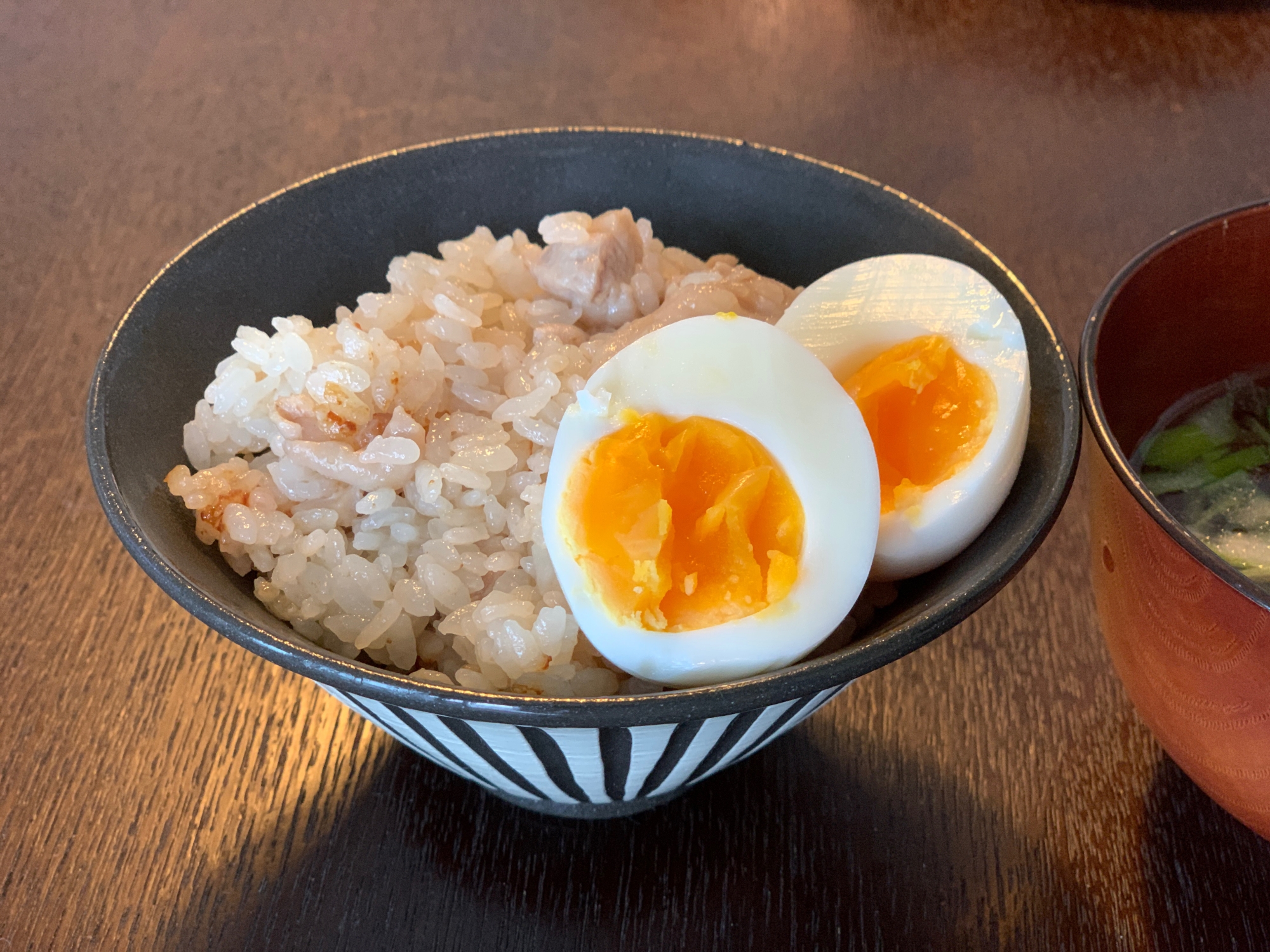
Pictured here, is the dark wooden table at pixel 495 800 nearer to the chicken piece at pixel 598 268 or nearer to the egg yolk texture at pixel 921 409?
the egg yolk texture at pixel 921 409

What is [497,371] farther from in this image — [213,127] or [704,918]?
[213,127]

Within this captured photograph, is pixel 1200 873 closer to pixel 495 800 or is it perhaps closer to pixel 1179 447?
pixel 1179 447

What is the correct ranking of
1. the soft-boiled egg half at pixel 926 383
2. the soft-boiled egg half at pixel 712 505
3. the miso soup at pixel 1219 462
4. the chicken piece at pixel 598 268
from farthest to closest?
the chicken piece at pixel 598 268 < the miso soup at pixel 1219 462 < the soft-boiled egg half at pixel 926 383 < the soft-boiled egg half at pixel 712 505

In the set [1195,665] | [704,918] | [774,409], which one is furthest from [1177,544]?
[704,918]

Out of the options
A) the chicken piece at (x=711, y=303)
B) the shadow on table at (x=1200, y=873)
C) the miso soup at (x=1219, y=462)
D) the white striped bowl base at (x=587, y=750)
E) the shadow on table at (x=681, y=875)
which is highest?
the chicken piece at (x=711, y=303)

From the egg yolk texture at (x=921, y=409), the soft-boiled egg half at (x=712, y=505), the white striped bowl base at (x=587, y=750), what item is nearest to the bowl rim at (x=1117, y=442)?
the egg yolk texture at (x=921, y=409)

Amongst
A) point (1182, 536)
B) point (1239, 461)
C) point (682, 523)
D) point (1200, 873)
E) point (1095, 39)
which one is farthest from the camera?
point (1095, 39)

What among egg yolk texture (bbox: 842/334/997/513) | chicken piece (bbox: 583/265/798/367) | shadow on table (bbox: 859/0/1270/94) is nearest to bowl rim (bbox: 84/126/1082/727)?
egg yolk texture (bbox: 842/334/997/513)

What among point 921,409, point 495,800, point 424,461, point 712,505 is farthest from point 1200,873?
point 424,461
